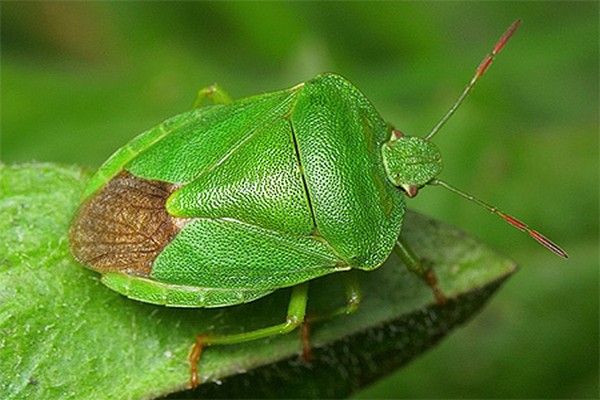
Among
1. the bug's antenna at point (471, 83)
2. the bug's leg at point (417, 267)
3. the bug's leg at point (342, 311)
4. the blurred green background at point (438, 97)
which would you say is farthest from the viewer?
the blurred green background at point (438, 97)

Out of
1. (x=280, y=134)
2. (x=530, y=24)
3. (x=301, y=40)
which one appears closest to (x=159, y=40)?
(x=301, y=40)

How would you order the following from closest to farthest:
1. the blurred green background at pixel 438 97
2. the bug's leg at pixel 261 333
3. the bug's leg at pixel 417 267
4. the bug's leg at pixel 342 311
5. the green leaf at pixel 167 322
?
the green leaf at pixel 167 322, the bug's leg at pixel 261 333, the bug's leg at pixel 342 311, the bug's leg at pixel 417 267, the blurred green background at pixel 438 97

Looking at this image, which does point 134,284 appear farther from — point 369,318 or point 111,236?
point 369,318

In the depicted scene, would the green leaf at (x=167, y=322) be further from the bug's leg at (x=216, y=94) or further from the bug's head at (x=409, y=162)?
the bug's leg at (x=216, y=94)

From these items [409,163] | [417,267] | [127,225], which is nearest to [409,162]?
[409,163]

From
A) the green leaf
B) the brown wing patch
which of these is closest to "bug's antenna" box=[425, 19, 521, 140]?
the green leaf

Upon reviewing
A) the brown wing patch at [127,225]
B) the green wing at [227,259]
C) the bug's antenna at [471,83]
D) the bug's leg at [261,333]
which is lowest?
the bug's leg at [261,333]

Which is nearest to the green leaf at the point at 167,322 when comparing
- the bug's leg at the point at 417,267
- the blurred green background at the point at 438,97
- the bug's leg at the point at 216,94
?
the bug's leg at the point at 417,267

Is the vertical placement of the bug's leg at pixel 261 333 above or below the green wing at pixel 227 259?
below

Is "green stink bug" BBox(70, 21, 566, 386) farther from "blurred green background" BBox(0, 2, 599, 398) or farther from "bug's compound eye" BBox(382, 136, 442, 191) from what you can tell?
"blurred green background" BBox(0, 2, 599, 398)
